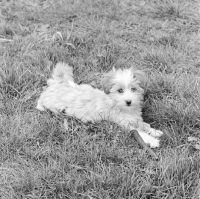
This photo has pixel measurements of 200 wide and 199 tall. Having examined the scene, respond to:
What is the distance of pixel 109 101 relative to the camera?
3.91 meters

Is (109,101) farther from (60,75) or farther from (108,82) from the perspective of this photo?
(60,75)

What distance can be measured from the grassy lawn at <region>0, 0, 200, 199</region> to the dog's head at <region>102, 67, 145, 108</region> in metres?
0.32

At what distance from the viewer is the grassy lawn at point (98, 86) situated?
2.86m

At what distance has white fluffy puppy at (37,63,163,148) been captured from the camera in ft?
12.3

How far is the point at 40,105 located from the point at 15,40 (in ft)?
6.41

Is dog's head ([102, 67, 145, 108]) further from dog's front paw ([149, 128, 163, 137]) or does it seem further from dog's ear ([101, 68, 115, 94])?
dog's front paw ([149, 128, 163, 137])

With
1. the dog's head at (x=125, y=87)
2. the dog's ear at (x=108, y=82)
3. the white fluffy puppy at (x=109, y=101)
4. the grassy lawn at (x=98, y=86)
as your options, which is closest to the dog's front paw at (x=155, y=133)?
the white fluffy puppy at (x=109, y=101)

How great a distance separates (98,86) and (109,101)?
2.86 feet

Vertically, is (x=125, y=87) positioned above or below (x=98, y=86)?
above

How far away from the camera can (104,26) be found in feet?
19.2

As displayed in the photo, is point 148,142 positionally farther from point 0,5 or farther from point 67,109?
point 0,5

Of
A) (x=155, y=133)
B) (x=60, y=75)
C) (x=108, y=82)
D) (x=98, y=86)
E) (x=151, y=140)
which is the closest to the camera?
(x=151, y=140)

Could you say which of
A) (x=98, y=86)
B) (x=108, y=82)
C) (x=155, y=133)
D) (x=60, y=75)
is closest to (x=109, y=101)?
(x=108, y=82)

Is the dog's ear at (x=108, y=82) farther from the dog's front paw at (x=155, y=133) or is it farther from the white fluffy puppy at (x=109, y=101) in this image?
the dog's front paw at (x=155, y=133)
